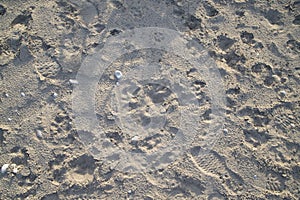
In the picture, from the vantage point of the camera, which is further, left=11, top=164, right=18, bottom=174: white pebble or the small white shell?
the small white shell

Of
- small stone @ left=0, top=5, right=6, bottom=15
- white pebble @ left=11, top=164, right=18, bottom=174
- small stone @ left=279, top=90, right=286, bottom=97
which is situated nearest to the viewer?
white pebble @ left=11, top=164, right=18, bottom=174

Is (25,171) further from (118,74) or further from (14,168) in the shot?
(118,74)

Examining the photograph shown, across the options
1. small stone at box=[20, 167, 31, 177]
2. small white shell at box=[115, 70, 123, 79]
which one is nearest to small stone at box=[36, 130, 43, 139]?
small stone at box=[20, 167, 31, 177]

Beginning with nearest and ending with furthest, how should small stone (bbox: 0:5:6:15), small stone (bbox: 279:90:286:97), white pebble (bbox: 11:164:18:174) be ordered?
white pebble (bbox: 11:164:18:174) < small stone (bbox: 279:90:286:97) < small stone (bbox: 0:5:6:15)

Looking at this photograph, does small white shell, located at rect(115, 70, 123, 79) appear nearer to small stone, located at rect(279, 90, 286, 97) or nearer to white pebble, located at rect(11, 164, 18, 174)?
white pebble, located at rect(11, 164, 18, 174)

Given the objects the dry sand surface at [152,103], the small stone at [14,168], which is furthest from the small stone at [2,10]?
the small stone at [14,168]

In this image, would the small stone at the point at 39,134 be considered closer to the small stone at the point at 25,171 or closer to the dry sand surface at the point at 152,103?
the dry sand surface at the point at 152,103

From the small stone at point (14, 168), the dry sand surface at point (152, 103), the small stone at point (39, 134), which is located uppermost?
the dry sand surface at point (152, 103)

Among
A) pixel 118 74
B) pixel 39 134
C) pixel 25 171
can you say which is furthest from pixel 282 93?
pixel 25 171
